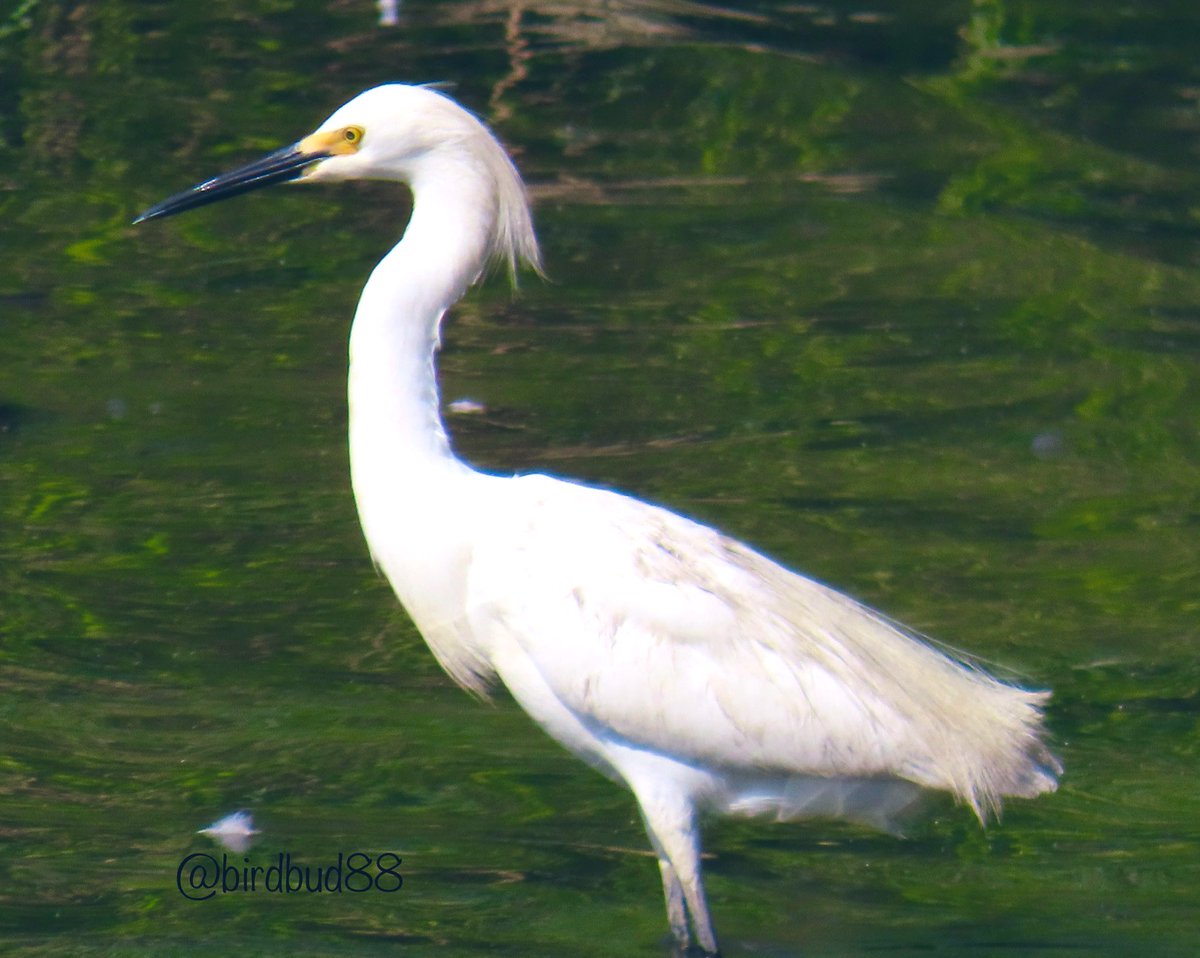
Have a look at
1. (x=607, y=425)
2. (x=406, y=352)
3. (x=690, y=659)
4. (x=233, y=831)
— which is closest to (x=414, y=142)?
(x=406, y=352)

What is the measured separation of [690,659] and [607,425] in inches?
139

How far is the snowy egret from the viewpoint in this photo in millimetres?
3910

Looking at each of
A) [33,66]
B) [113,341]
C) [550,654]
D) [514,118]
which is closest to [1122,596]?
[550,654]

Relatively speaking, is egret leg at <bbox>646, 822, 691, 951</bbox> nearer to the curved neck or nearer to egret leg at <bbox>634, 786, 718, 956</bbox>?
egret leg at <bbox>634, 786, 718, 956</bbox>

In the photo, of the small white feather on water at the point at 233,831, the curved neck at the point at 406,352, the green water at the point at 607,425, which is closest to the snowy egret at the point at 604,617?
the curved neck at the point at 406,352

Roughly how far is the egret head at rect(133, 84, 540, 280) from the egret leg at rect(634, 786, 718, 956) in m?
1.22

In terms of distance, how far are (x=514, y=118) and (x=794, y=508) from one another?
437 centimetres

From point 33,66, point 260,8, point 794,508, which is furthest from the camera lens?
point 260,8

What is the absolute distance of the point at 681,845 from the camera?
391cm

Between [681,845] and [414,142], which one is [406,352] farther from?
[681,845]

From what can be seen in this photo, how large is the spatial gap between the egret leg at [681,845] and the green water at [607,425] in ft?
0.88

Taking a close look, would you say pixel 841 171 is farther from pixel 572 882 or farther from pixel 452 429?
pixel 572 882

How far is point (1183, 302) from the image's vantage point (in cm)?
A: 848

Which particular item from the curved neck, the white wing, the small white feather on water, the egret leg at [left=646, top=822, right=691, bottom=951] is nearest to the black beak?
the curved neck
